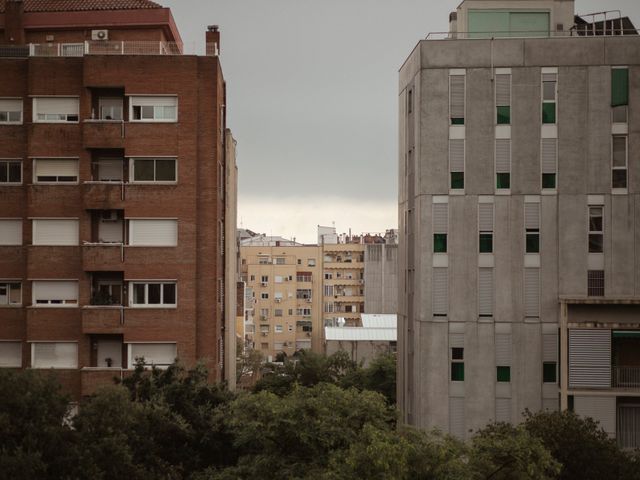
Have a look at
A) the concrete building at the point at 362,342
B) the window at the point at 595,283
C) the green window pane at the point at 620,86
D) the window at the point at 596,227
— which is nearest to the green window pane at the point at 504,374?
the window at the point at 595,283

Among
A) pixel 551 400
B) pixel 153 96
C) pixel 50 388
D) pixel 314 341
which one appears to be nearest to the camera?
pixel 50 388

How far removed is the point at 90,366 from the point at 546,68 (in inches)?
899

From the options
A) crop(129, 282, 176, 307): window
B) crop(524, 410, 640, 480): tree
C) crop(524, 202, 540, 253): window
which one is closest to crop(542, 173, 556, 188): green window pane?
crop(524, 202, 540, 253): window

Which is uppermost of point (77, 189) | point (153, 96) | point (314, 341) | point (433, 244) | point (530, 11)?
point (530, 11)

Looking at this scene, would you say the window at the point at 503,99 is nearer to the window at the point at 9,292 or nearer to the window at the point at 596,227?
the window at the point at 596,227

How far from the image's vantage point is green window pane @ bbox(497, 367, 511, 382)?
37.4 meters

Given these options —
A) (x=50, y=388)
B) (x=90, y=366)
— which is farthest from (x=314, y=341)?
(x=50, y=388)

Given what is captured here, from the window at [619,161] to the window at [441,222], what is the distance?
681 cm

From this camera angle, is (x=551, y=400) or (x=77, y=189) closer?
(x=551, y=400)

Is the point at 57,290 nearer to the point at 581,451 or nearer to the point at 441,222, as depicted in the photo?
the point at 441,222

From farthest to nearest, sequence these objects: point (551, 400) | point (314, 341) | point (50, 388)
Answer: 1. point (314, 341)
2. point (551, 400)
3. point (50, 388)

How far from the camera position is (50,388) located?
25016mm

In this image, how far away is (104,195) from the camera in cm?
3938

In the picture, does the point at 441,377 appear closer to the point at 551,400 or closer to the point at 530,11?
the point at 551,400
